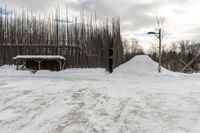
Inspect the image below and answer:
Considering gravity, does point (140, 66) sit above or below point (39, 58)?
below

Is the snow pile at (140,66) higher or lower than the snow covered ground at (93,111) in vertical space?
higher

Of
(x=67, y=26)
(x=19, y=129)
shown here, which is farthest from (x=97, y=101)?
(x=67, y=26)

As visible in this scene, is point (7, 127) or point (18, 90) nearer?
point (7, 127)

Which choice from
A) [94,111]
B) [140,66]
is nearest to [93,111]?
[94,111]

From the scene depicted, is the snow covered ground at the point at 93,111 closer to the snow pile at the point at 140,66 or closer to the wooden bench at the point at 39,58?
the wooden bench at the point at 39,58

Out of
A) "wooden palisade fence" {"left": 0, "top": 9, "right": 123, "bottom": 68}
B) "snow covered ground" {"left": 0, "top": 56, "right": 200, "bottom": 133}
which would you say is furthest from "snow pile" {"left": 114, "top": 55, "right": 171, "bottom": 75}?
"snow covered ground" {"left": 0, "top": 56, "right": 200, "bottom": 133}

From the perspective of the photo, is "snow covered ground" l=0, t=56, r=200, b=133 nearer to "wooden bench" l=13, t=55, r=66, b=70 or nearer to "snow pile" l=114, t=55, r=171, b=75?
"wooden bench" l=13, t=55, r=66, b=70

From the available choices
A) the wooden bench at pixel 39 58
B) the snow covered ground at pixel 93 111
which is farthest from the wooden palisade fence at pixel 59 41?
the snow covered ground at pixel 93 111

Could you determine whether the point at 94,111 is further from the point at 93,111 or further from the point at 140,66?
the point at 140,66

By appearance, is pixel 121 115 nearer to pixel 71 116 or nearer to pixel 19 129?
pixel 71 116

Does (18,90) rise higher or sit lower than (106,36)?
lower

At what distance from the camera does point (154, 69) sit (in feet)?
55.7

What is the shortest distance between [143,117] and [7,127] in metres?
2.02

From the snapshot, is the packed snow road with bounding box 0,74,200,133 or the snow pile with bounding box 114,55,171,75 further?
the snow pile with bounding box 114,55,171,75
